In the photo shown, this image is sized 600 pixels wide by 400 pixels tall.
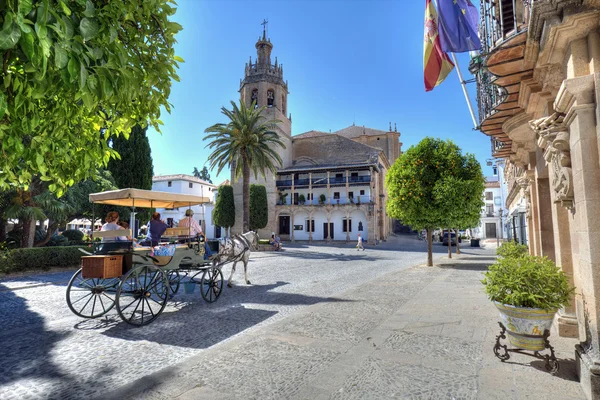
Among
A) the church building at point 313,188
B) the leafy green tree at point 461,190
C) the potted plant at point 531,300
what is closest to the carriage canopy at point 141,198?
the potted plant at point 531,300

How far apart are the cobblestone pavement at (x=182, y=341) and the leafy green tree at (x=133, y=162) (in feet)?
43.9

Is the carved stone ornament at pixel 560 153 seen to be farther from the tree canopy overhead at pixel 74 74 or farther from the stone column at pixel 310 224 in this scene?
the stone column at pixel 310 224

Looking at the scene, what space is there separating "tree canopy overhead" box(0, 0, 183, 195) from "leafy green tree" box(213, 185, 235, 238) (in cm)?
3550

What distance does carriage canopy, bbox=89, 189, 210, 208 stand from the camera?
7074mm

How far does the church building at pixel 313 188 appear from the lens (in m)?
43.1

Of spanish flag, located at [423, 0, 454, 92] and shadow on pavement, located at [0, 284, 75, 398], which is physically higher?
spanish flag, located at [423, 0, 454, 92]

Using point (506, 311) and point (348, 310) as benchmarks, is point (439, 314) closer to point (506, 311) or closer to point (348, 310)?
point (348, 310)

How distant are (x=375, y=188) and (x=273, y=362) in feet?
137

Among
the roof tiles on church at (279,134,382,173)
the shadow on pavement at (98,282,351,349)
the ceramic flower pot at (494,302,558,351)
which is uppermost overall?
the roof tiles on church at (279,134,382,173)

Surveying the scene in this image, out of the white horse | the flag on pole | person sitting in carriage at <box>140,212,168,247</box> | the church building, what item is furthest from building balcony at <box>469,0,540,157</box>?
the church building

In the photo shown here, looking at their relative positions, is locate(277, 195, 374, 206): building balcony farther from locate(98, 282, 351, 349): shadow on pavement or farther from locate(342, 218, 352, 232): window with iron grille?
locate(98, 282, 351, 349): shadow on pavement

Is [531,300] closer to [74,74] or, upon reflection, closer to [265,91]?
[74,74]

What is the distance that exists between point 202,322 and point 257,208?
3184cm

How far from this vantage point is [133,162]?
71.5 feet
